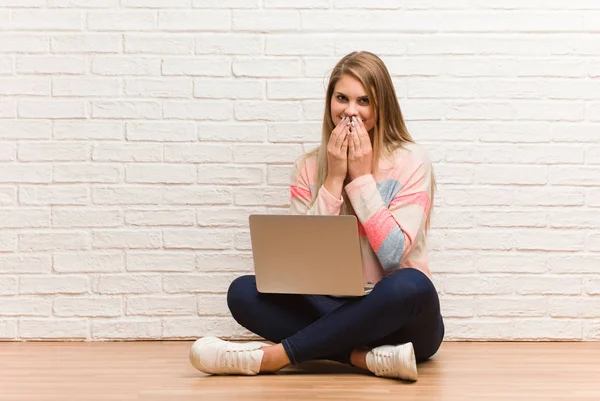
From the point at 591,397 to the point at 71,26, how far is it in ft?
5.94

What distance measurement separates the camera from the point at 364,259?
235 centimetres

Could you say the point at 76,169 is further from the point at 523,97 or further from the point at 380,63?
the point at 523,97

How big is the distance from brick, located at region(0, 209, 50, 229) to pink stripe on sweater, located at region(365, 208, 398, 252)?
1071mm

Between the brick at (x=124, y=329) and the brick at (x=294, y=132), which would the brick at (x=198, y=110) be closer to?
the brick at (x=294, y=132)

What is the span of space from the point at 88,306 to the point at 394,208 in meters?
1.04

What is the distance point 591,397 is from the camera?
1.93 m

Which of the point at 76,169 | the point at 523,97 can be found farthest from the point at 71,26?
the point at 523,97

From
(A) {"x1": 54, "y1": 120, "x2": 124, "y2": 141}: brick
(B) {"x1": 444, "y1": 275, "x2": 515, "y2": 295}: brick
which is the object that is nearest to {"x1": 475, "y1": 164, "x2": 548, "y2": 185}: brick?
(B) {"x1": 444, "y1": 275, "x2": 515, "y2": 295}: brick

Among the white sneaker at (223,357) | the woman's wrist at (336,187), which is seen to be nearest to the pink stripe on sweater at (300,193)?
the woman's wrist at (336,187)

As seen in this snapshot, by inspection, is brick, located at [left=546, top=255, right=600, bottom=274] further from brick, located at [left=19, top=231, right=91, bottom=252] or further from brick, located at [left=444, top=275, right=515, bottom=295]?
brick, located at [left=19, top=231, right=91, bottom=252]

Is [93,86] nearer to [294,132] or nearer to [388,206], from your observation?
[294,132]

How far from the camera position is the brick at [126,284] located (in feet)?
9.04

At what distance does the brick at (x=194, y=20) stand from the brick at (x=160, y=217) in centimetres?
55

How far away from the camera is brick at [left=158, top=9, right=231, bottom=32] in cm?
274
